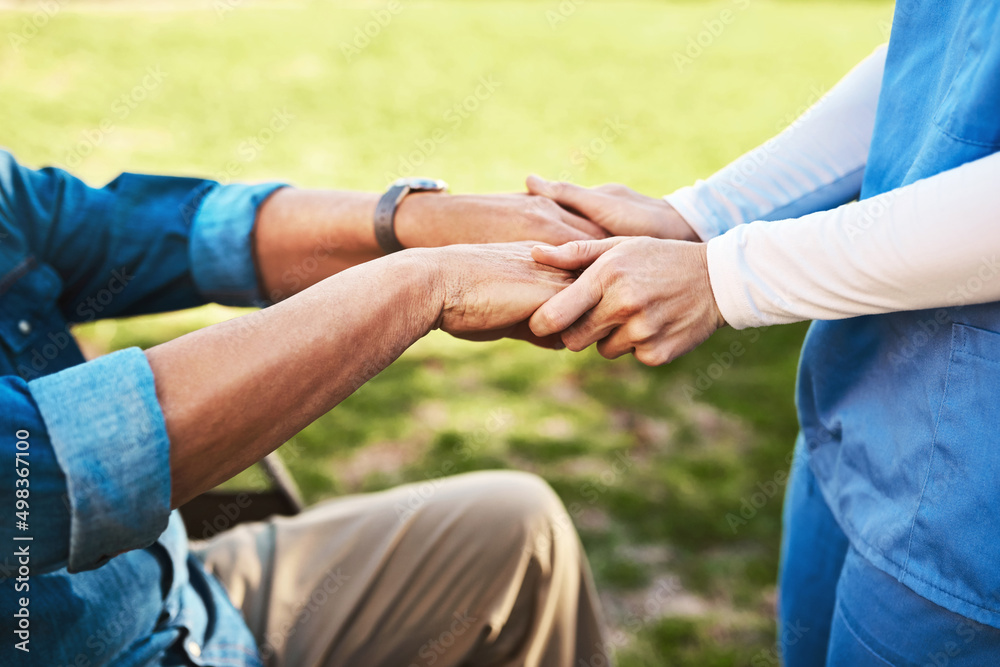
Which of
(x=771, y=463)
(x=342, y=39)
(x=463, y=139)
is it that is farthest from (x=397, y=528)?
(x=342, y=39)

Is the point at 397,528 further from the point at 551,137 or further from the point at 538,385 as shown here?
the point at 551,137

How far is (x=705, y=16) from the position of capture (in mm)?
10906

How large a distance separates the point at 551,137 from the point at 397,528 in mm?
5866

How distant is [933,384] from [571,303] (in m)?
0.58

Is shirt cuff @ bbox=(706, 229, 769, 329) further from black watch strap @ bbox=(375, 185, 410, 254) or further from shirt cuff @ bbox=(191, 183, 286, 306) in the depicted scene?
shirt cuff @ bbox=(191, 183, 286, 306)

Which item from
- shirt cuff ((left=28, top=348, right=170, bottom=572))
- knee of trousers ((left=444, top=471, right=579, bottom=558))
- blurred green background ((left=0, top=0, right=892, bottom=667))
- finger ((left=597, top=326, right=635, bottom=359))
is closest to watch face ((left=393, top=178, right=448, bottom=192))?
finger ((left=597, top=326, right=635, bottom=359))

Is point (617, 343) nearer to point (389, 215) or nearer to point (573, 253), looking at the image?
point (573, 253)

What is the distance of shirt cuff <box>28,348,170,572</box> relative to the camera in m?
0.96

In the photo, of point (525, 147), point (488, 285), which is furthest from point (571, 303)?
point (525, 147)

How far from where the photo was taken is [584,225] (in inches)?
70.4

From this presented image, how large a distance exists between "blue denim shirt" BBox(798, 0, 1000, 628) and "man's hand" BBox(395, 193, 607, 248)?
627 mm

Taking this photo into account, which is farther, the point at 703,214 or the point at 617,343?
the point at 703,214

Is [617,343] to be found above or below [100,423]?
below

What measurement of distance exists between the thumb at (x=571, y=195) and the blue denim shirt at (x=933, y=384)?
603 mm
